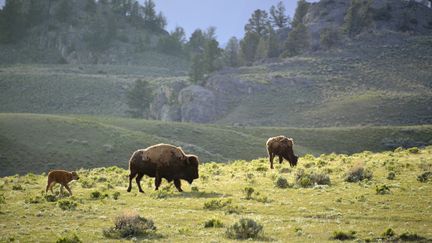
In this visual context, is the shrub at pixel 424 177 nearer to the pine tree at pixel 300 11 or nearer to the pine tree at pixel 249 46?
the pine tree at pixel 249 46

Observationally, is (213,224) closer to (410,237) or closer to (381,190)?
(410,237)

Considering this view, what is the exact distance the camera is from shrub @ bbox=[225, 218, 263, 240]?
15094mm

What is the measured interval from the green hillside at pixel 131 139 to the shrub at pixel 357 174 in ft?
154

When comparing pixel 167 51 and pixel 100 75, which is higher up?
pixel 167 51

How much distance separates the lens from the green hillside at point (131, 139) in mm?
68375

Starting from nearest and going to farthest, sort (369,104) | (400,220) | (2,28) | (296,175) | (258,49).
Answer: (400,220) → (296,175) → (369,104) → (258,49) → (2,28)

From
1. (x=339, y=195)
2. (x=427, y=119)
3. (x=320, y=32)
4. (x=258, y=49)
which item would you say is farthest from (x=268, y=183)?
(x=320, y=32)

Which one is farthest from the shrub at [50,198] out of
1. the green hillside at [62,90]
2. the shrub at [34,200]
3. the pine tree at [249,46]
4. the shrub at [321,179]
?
the pine tree at [249,46]

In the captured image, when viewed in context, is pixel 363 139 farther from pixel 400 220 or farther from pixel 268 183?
pixel 400 220

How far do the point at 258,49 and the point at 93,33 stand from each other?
6856cm

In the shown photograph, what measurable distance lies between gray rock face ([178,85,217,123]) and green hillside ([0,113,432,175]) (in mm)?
22279

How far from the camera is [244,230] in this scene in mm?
15164

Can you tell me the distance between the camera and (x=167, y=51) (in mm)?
198000

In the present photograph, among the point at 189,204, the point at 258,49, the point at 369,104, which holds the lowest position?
the point at 189,204
